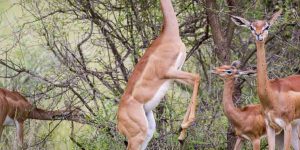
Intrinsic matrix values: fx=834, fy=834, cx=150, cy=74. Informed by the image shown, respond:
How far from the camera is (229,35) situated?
8.25 metres

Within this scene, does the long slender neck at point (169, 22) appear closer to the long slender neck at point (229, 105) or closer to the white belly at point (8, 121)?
the long slender neck at point (229, 105)

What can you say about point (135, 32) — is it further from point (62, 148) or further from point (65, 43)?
point (62, 148)

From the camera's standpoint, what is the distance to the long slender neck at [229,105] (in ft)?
24.6

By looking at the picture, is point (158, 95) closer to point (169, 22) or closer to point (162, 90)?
point (162, 90)

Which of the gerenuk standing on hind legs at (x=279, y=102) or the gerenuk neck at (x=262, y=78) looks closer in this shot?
the gerenuk neck at (x=262, y=78)

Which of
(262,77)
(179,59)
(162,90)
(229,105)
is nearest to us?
(179,59)

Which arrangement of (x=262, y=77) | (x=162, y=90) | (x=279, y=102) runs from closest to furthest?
(x=162, y=90), (x=262, y=77), (x=279, y=102)

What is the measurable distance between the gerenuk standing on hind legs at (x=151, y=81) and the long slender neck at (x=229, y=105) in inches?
33.6

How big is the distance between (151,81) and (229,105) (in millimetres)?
996

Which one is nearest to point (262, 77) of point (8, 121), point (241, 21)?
point (241, 21)

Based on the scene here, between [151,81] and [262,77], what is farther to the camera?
[262,77]

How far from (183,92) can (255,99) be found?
0.83 meters

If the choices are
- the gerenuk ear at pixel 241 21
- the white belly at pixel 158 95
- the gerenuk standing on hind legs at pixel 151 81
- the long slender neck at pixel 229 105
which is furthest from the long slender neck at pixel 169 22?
the long slender neck at pixel 229 105

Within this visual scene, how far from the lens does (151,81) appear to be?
270 inches
